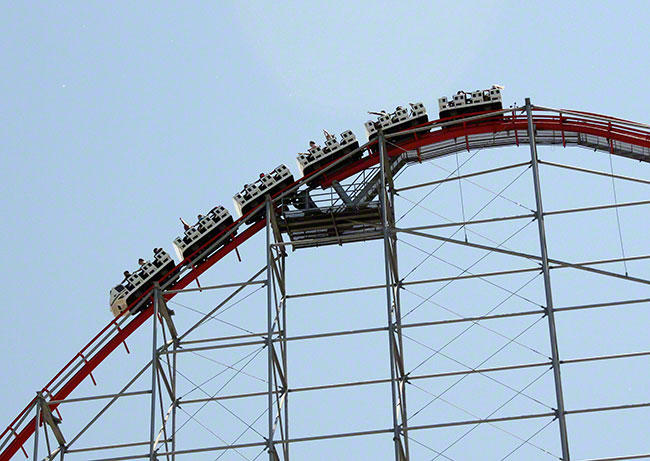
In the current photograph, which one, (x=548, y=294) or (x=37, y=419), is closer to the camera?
(x=548, y=294)

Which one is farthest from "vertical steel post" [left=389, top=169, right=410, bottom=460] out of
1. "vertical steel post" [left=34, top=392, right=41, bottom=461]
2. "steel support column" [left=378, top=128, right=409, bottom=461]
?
"vertical steel post" [left=34, top=392, right=41, bottom=461]

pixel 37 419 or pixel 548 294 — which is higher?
pixel 548 294

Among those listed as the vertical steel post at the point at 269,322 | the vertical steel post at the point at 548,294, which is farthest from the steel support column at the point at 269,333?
the vertical steel post at the point at 548,294

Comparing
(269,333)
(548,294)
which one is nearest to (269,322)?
(269,333)

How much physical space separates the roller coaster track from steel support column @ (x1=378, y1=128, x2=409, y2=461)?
992 millimetres

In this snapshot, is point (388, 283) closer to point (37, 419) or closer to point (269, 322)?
point (269, 322)

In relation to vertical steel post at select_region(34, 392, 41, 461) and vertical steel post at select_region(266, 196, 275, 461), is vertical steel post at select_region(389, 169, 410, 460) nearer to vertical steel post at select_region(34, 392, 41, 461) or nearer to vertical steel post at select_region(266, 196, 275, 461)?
vertical steel post at select_region(266, 196, 275, 461)

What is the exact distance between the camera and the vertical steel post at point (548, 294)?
97.1ft

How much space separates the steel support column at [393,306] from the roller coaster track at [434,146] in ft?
3.26

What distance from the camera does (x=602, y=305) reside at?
106ft

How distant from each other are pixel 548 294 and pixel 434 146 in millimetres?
6181

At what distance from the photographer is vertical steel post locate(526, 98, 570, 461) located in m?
29.6

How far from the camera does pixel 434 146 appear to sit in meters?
35.8

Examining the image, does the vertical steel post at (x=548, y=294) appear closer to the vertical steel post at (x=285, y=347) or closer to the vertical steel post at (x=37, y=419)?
the vertical steel post at (x=285, y=347)
